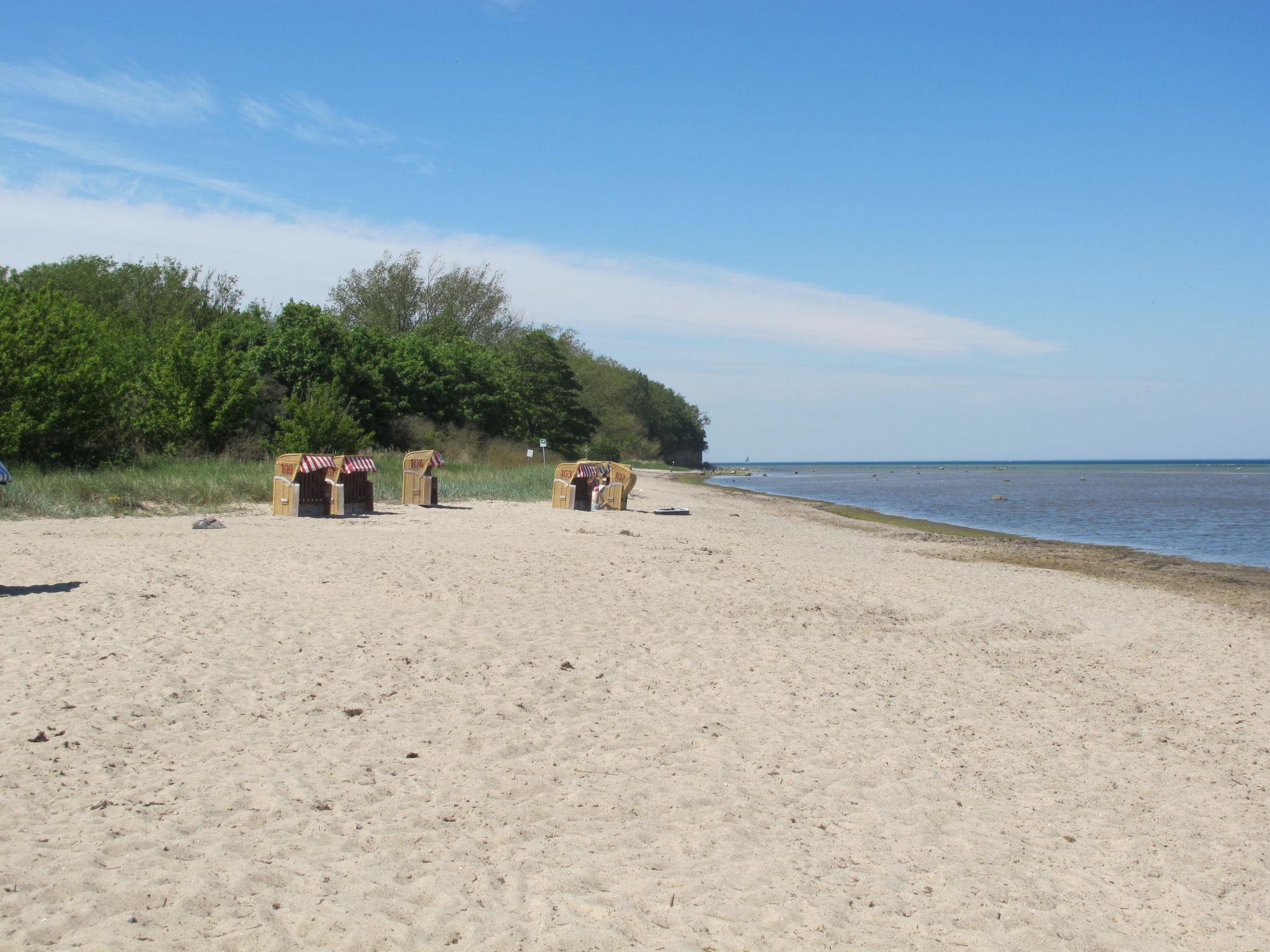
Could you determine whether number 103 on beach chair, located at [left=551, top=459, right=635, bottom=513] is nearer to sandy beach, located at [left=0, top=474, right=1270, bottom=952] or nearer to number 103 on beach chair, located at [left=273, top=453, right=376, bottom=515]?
number 103 on beach chair, located at [left=273, top=453, right=376, bottom=515]

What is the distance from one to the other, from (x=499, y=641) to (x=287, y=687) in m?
1.94

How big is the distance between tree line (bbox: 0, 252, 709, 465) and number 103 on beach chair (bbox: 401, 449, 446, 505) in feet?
32.1

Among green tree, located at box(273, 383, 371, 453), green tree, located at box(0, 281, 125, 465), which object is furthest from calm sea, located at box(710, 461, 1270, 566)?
green tree, located at box(0, 281, 125, 465)

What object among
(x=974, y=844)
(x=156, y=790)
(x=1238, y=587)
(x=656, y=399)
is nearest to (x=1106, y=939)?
(x=974, y=844)

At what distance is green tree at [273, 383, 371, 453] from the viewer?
31344 millimetres

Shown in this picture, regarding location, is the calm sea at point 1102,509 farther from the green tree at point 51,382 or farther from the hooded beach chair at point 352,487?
the green tree at point 51,382

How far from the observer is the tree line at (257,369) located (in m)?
26.0

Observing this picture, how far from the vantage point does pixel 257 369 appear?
126 feet

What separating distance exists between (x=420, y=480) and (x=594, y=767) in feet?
56.2

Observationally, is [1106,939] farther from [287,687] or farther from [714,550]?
[714,550]

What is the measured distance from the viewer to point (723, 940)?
3.94 meters

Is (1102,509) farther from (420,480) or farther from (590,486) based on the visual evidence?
(420,480)

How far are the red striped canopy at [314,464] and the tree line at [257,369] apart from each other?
1069 centimetres

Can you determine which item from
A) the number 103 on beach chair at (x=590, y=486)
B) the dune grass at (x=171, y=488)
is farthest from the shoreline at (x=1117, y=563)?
the dune grass at (x=171, y=488)
